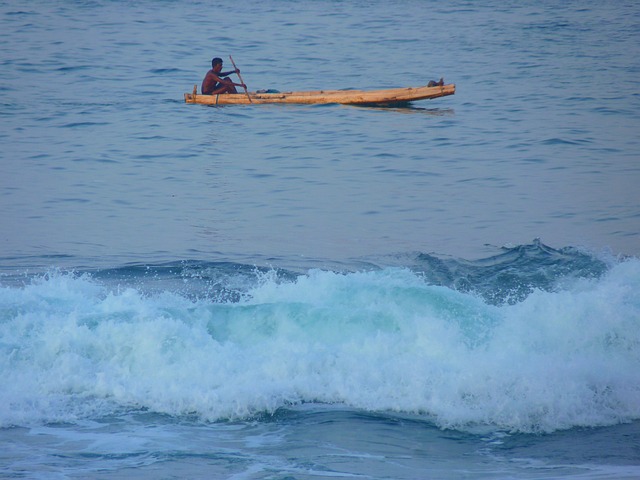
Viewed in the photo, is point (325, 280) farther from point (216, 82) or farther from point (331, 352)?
point (216, 82)

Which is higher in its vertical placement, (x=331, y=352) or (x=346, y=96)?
(x=346, y=96)

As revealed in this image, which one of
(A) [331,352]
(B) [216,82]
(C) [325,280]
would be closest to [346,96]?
(B) [216,82]

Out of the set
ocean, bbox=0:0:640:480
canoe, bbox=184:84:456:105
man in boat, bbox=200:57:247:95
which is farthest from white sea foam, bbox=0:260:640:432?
man in boat, bbox=200:57:247:95

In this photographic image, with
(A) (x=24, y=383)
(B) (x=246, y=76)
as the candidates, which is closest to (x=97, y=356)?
(A) (x=24, y=383)

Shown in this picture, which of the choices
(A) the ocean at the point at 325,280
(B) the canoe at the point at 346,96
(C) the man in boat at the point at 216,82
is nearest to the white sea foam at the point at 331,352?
(A) the ocean at the point at 325,280

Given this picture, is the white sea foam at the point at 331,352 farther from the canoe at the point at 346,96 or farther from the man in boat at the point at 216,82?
the man in boat at the point at 216,82

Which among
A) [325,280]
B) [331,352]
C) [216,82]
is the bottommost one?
[331,352]

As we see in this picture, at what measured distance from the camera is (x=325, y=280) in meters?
7.73

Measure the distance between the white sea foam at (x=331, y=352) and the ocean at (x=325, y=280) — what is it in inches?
0.8

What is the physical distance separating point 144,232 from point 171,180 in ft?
10.7

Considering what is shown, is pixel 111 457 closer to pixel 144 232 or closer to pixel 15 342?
pixel 15 342

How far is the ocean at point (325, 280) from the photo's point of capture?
5504mm

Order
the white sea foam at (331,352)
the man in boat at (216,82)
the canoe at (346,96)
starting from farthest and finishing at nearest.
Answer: the man in boat at (216,82)
the canoe at (346,96)
the white sea foam at (331,352)

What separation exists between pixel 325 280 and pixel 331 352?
50.0 inches
